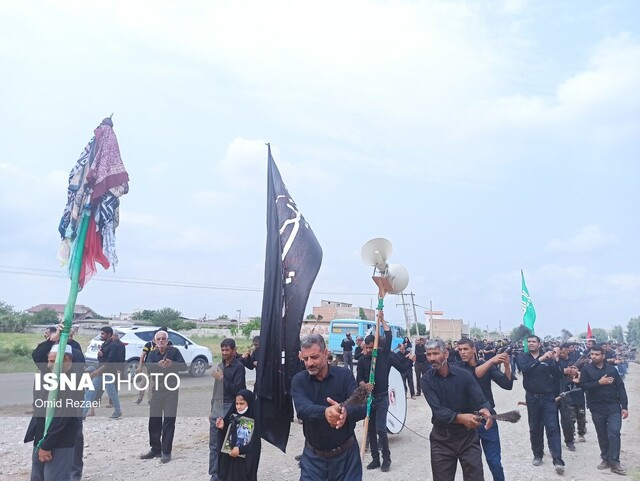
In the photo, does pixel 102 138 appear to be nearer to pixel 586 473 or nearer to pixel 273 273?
pixel 273 273

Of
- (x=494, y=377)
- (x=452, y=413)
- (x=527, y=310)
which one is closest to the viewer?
(x=452, y=413)

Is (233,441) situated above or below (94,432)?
above

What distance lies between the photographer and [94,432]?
884 centimetres

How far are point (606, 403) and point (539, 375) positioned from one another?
102 cm

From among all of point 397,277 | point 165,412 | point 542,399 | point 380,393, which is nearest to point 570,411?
point 542,399

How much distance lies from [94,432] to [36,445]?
4.20 meters

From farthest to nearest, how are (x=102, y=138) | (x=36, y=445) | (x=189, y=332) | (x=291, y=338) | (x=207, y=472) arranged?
(x=189, y=332) < (x=207, y=472) < (x=102, y=138) < (x=291, y=338) < (x=36, y=445)

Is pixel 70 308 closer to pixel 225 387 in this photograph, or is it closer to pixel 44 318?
pixel 225 387

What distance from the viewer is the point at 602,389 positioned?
7645 mm

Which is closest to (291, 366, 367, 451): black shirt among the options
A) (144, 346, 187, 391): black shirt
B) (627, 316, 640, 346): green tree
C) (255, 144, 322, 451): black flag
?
(255, 144, 322, 451): black flag

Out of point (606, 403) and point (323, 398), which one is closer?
point (323, 398)

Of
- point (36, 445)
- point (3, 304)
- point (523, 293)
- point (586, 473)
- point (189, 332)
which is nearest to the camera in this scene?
point (36, 445)

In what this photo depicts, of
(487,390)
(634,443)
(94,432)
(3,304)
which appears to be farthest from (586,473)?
(3,304)

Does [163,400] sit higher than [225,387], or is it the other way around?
[225,387]
